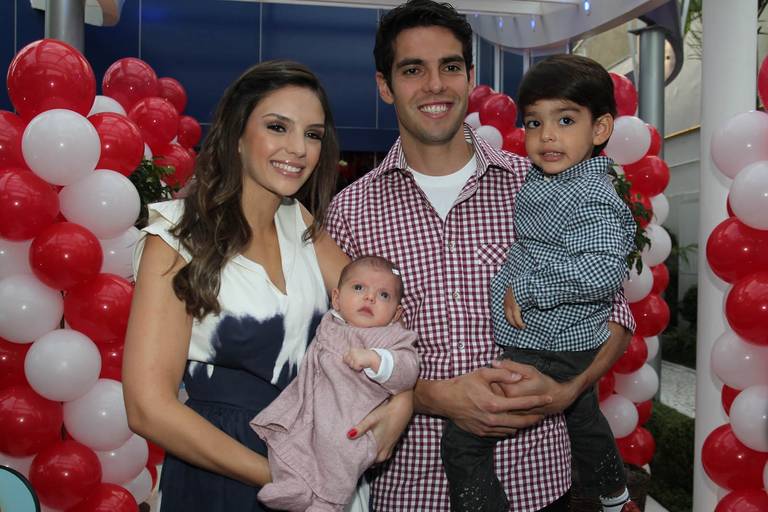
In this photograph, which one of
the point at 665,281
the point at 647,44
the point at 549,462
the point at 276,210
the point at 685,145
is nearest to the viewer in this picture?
the point at 276,210

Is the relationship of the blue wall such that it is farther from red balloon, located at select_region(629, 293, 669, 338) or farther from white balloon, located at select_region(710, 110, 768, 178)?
white balloon, located at select_region(710, 110, 768, 178)

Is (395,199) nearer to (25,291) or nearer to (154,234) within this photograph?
(154,234)

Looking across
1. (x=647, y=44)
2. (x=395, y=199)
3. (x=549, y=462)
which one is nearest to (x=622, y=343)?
(x=549, y=462)

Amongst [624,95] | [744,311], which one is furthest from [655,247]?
[744,311]

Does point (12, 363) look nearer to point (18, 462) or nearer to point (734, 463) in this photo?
point (18, 462)

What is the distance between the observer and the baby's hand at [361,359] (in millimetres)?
1708

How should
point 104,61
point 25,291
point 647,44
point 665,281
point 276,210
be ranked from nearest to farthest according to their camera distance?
point 276,210, point 25,291, point 665,281, point 647,44, point 104,61

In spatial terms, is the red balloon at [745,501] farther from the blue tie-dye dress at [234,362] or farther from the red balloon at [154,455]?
the red balloon at [154,455]

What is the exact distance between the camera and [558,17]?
7.85 metres

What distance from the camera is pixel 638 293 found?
16.1ft

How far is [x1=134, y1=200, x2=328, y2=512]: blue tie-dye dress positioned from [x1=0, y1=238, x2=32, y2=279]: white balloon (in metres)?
2.01

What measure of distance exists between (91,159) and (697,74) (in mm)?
6393

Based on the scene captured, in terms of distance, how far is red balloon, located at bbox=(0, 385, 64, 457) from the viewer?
11.4ft

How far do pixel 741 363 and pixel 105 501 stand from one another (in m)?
2.97
